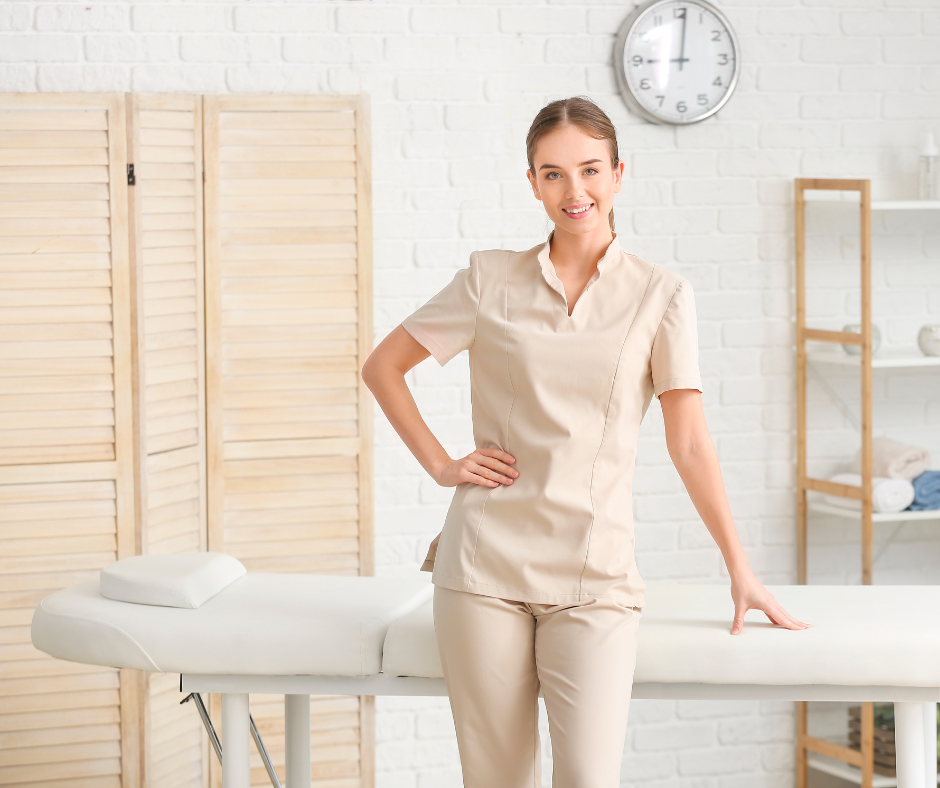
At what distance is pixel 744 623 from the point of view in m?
1.56

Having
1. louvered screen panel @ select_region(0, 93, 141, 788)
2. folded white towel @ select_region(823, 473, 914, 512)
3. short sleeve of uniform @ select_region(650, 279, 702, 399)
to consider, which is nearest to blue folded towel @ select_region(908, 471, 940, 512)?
folded white towel @ select_region(823, 473, 914, 512)

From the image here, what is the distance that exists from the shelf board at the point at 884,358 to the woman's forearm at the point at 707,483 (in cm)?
124

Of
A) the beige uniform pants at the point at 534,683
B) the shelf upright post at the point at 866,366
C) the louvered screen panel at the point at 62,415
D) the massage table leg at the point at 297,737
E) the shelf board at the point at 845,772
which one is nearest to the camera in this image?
the beige uniform pants at the point at 534,683

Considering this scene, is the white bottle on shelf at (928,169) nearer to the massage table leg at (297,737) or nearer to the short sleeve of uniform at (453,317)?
the short sleeve of uniform at (453,317)

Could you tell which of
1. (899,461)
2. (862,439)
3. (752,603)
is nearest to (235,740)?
(752,603)

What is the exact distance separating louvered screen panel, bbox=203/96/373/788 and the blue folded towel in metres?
1.35

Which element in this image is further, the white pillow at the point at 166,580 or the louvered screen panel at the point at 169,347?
the louvered screen panel at the point at 169,347

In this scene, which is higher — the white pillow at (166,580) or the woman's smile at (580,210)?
the woman's smile at (580,210)

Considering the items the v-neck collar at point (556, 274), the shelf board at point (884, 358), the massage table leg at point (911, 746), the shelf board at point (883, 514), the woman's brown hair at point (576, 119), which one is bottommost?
the massage table leg at point (911, 746)

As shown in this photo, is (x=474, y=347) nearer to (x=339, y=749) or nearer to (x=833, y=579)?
(x=339, y=749)

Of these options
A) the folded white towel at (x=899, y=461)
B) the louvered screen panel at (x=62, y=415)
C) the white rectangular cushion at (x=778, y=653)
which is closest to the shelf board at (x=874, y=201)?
the folded white towel at (x=899, y=461)

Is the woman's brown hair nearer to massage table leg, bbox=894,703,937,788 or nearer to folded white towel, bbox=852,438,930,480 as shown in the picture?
massage table leg, bbox=894,703,937,788

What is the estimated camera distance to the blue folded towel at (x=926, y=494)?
8.41ft

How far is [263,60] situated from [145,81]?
280 mm
